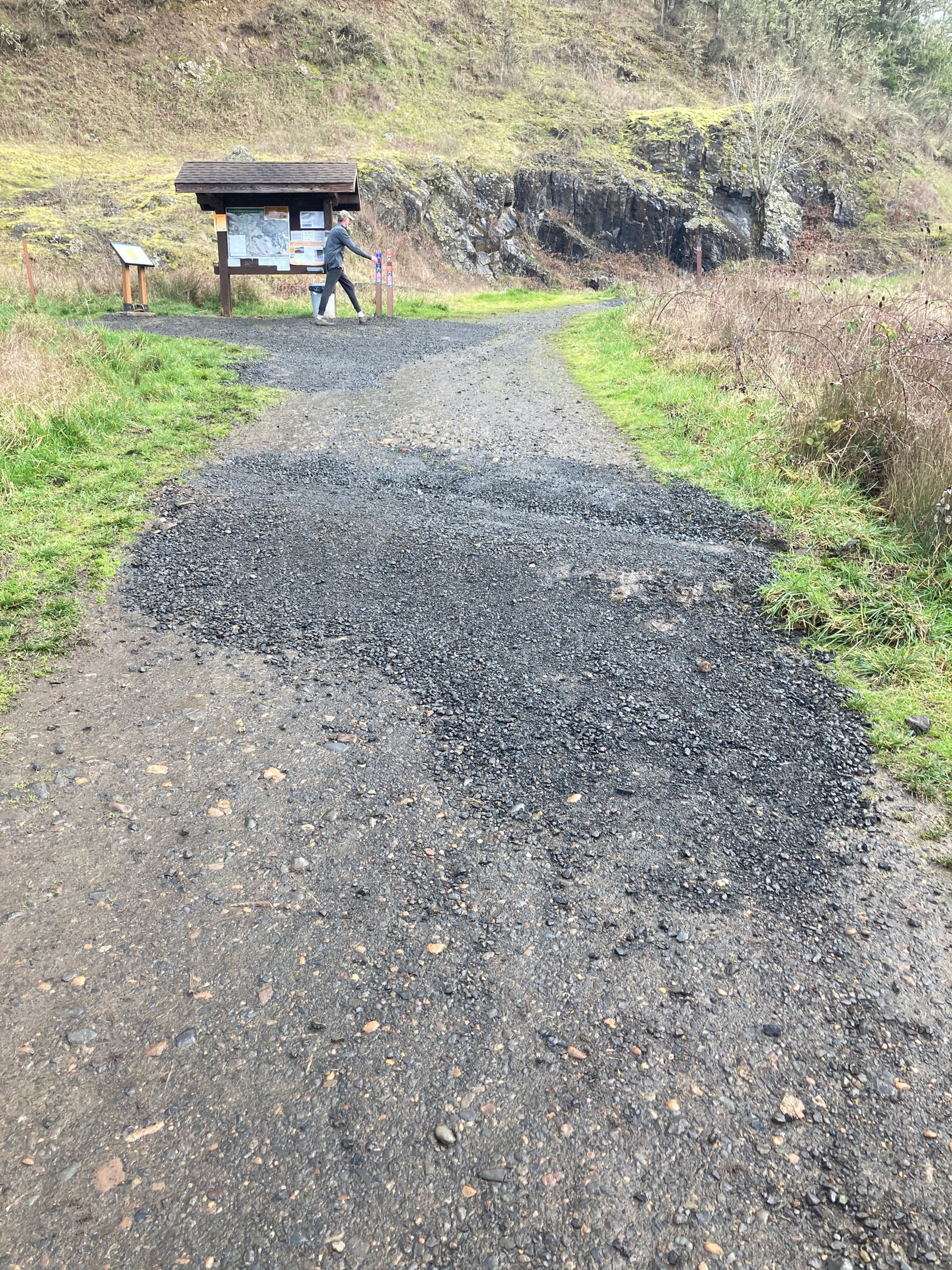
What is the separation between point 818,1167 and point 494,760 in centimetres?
200

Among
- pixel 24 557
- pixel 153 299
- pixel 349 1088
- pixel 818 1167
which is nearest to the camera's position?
pixel 818 1167

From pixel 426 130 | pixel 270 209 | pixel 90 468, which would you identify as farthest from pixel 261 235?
pixel 426 130

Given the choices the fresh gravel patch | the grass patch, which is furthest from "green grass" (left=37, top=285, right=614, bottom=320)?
the fresh gravel patch

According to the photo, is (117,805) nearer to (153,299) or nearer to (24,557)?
(24,557)

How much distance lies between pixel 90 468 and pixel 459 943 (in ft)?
19.4

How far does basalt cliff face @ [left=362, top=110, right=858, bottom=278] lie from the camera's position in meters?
29.4

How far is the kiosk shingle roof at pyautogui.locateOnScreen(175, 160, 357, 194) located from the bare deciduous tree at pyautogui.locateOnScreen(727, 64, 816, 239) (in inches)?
1012

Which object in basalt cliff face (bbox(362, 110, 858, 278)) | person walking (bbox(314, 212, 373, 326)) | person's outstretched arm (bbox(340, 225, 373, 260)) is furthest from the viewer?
basalt cliff face (bbox(362, 110, 858, 278))

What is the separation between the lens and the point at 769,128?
114ft

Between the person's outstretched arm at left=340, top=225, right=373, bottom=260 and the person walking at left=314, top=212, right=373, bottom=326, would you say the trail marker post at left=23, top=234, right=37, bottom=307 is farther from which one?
the person's outstretched arm at left=340, top=225, right=373, bottom=260

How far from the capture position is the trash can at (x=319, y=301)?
15.9m

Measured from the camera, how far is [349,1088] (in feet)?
7.66

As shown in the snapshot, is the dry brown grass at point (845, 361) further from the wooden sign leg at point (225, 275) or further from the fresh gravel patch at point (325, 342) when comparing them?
the wooden sign leg at point (225, 275)

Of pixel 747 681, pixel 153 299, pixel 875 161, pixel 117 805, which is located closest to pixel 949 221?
pixel 875 161
